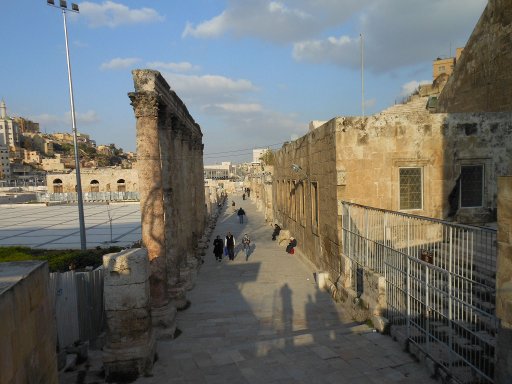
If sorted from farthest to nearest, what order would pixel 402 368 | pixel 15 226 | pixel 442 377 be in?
pixel 15 226
pixel 402 368
pixel 442 377

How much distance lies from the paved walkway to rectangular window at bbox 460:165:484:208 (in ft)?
16.8

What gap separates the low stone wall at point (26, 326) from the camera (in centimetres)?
327

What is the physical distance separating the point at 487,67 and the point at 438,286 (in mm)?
9108

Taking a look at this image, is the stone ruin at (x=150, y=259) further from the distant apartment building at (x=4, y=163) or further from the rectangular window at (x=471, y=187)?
the distant apartment building at (x=4, y=163)

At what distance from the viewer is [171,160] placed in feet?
31.3

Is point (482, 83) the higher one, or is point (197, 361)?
point (482, 83)

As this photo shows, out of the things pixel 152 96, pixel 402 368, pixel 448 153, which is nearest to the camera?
pixel 402 368

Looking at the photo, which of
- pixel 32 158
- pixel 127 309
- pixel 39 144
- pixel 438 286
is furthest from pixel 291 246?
pixel 39 144

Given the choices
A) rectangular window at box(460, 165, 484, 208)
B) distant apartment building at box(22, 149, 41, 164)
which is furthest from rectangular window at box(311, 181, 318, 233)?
distant apartment building at box(22, 149, 41, 164)

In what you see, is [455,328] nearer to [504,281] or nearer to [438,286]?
[438,286]

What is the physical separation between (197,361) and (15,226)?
84.9ft

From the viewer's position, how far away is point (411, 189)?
34.8 feet

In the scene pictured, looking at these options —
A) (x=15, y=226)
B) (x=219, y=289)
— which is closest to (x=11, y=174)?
(x=15, y=226)

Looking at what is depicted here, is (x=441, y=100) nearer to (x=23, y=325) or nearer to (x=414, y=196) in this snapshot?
(x=414, y=196)
